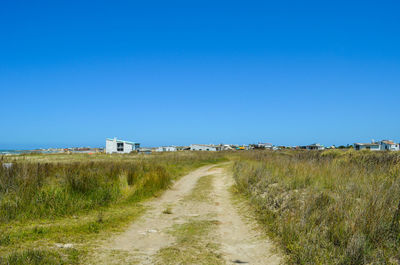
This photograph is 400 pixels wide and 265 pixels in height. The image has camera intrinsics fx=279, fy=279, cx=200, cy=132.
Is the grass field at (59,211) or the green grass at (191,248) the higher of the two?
the grass field at (59,211)

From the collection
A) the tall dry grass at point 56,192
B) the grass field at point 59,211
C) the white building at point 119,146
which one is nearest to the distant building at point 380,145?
the white building at point 119,146

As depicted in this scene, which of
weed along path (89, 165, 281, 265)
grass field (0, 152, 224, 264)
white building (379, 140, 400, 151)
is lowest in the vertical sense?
weed along path (89, 165, 281, 265)

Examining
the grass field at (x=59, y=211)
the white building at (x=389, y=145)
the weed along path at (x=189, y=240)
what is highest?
the white building at (x=389, y=145)

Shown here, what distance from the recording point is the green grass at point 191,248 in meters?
5.22

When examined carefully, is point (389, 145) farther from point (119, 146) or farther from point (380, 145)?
point (119, 146)

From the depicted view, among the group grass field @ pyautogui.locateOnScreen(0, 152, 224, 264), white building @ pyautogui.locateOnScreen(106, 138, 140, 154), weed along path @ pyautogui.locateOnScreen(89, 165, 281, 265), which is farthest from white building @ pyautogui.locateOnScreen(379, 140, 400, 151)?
grass field @ pyautogui.locateOnScreen(0, 152, 224, 264)

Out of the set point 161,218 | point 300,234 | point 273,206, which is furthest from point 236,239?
point 161,218

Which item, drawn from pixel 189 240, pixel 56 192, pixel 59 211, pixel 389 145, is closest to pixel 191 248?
pixel 189 240

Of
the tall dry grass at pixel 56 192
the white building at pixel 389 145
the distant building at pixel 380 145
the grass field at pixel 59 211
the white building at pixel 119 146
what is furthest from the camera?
the white building at pixel 119 146

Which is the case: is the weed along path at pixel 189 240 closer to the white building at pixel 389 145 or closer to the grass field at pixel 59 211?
the grass field at pixel 59 211

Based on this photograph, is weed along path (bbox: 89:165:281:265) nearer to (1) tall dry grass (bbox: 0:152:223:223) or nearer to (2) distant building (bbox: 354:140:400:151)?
(1) tall dry grass (bbox: 0:152:223:223)

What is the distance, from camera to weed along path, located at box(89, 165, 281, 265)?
5.32m

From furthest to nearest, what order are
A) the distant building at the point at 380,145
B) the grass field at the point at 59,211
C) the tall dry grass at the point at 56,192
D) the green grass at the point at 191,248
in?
1. the distant building at the point at 380,145
2. the tall dry grass at the point at 56,192
3. the grass field at the point at 59,211
4. the green grass at the point at 191,248

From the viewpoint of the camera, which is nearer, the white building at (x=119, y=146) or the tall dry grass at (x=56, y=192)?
the tall dry grass at (x=56, y=192)
